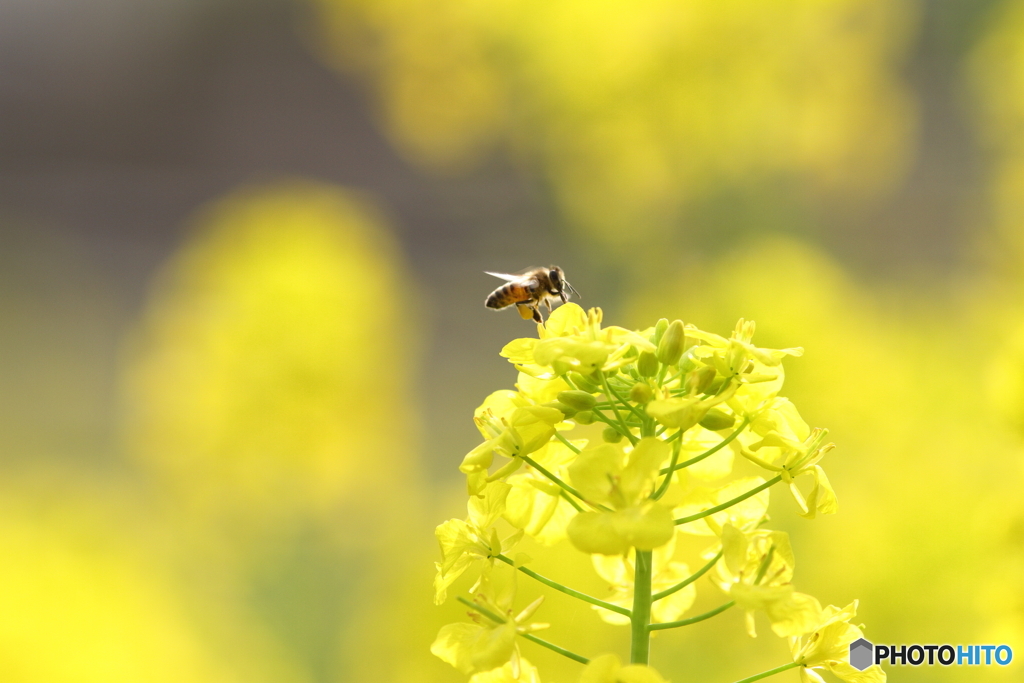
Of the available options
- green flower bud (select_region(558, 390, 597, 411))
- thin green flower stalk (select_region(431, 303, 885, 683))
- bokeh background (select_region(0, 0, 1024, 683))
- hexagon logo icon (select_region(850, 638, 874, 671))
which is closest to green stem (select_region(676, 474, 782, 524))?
thin green flower stalk (select_region(431, 303, 885, 683))

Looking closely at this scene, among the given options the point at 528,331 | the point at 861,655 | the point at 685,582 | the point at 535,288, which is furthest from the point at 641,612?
the point at 528,331

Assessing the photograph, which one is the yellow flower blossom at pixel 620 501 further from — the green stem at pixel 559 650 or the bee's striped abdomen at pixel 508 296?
the bee's striped abdomen at pixel 508 296

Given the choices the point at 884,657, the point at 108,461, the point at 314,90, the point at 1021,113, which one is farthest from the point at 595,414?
the point at 314,90

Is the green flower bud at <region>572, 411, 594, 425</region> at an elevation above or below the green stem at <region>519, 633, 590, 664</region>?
above

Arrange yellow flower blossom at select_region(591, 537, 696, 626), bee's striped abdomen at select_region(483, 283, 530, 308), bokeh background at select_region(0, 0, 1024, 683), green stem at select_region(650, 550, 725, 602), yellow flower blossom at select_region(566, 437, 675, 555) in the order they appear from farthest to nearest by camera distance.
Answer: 1. bokeh background at select_region(0, 0, 1024, 683)
2. bee's striped abdomen at select_region(483, 283, 530, 308)
3. yellow flower blossom at select_region(591, 537, 696, 626)
4. green stem at select_region(650, 550, 725, 602)
5. yellow flower blossom at select_region(566, 437, 675, 555)

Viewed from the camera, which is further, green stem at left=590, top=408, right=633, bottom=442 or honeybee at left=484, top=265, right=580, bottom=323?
honeybee at left=484, top=265, right=580, bottom=323

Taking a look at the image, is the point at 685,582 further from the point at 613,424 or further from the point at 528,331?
the point at 528,331

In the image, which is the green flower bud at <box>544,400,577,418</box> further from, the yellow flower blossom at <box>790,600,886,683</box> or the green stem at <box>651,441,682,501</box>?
the yellow flower blossom at <box>790,600,886,683</box>

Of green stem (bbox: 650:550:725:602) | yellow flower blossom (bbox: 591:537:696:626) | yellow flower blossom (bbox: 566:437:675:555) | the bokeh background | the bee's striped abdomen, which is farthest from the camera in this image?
the bokeh background

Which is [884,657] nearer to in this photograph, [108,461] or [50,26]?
[108,461]
